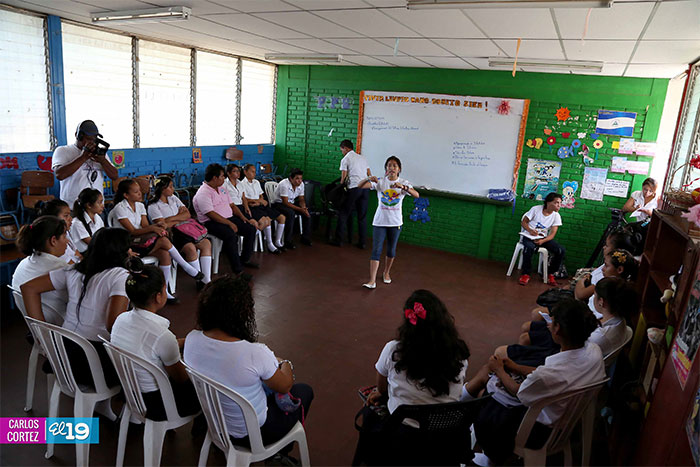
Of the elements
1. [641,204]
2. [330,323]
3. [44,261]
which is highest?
[641,204]

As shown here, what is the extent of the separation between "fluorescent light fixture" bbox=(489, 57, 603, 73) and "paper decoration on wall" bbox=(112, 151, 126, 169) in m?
4.76

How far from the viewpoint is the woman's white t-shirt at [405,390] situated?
6.82 ft

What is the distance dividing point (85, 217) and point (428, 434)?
3483 mm

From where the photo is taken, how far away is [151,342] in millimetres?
2260

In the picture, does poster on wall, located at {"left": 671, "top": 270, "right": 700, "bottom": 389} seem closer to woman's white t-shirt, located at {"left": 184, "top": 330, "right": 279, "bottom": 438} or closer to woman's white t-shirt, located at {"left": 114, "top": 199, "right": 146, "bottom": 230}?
woman's white t-shirt, located at {"left": 184, "top": 330, "right": 279, "bottom": 438}

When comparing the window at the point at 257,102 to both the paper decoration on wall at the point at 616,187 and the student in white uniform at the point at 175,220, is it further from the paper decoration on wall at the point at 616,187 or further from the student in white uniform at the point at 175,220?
the paper decoration on wall at the point at 616,187

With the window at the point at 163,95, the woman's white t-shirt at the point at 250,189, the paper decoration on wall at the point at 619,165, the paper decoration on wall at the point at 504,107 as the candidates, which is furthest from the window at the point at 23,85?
the paper decoration on wall at the point at 619,165

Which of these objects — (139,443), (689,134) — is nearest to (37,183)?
(139,443)

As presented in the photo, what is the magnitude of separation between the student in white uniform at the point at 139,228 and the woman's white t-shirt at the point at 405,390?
10.2ft

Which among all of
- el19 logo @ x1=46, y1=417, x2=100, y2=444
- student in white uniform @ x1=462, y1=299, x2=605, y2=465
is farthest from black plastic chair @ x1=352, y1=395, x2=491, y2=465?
el19 logo @ x1=46, y1=417, x2=100, y2=444

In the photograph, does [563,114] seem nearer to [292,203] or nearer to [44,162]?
[292,203]

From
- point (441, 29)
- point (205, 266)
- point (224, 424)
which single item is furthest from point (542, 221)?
point (224, 424)

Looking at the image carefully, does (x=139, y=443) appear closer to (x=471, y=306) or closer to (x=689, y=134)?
(x=471, y=306)

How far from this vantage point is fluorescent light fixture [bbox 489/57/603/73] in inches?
213
